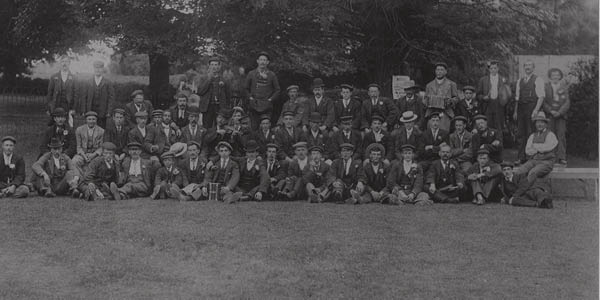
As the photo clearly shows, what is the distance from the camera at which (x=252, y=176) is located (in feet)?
33.0

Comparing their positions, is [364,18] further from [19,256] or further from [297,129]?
[19,256]

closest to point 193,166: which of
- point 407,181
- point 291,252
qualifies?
point 407,181

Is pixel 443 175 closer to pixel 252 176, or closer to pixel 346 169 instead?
pixel 346 169

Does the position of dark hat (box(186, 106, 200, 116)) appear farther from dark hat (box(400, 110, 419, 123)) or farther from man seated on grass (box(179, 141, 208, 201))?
dark hat (box(400, 110, 419, 123))

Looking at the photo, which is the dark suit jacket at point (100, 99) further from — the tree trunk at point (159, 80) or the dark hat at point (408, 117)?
the tree trunk at point (159, 80)

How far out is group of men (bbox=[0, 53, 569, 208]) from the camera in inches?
388

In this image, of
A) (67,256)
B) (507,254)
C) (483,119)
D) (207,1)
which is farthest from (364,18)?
(67,256)

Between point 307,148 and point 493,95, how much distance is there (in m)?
3.17

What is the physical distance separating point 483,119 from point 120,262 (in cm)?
629

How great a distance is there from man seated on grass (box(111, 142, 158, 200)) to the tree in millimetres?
6948

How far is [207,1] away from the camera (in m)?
13.0

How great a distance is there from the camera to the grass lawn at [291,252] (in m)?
5.76

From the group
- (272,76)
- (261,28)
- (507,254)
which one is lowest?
(507,254)

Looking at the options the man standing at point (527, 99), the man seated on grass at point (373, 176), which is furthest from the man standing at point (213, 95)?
the man standing at point (527, 99)
